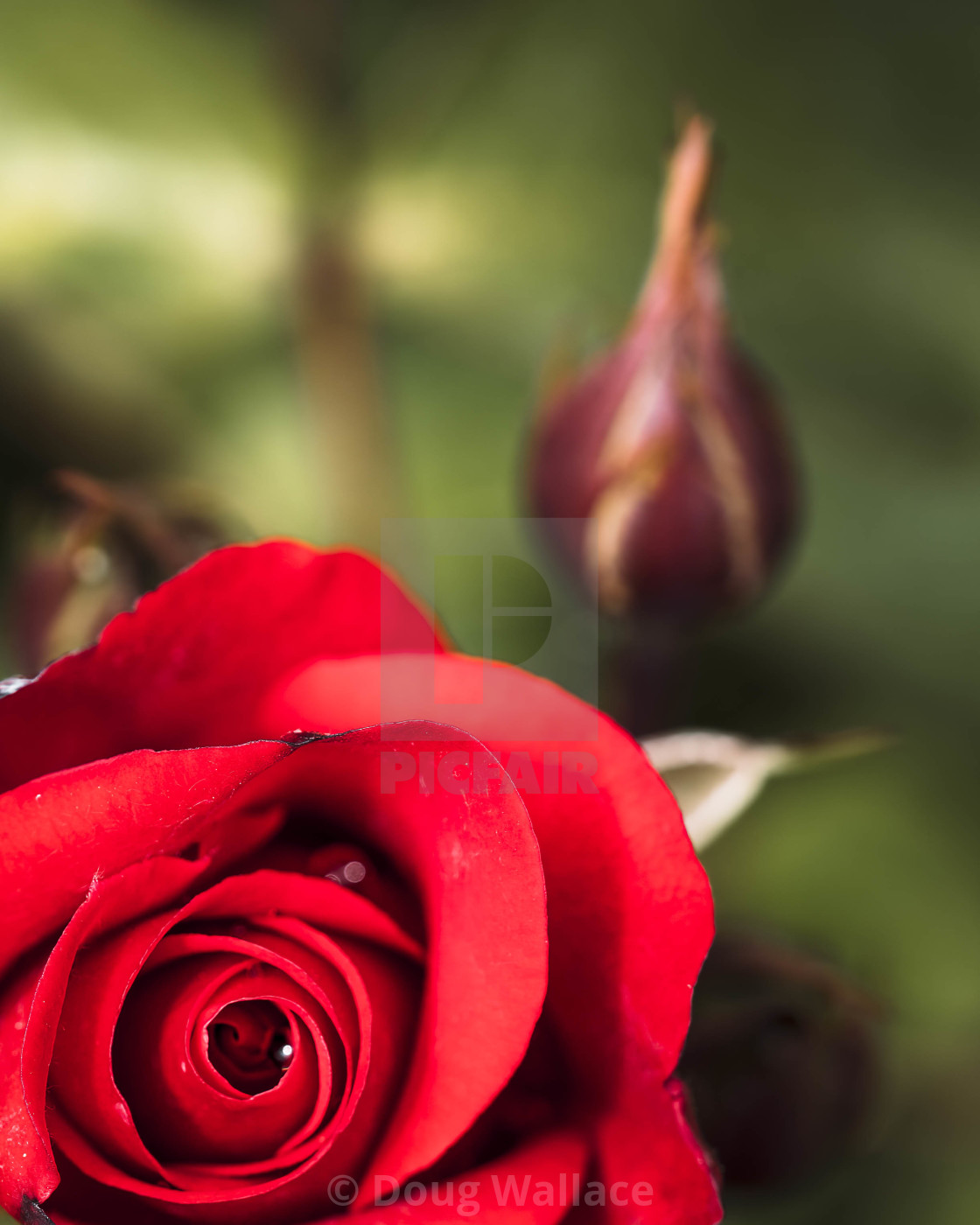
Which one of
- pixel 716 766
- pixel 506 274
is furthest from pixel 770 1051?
pixel 506 274

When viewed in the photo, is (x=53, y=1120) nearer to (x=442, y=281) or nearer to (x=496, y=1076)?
(x=496, y=1076)

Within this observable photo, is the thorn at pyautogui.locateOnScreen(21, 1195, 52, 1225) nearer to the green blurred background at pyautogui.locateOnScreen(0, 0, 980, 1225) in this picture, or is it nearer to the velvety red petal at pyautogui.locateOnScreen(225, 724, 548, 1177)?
the velvety red petal at pyautogui.locateOnScreen(225, 724, 548, 1177)

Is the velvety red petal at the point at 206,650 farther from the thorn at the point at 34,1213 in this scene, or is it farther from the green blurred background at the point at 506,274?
the green blurred background at the point at 506,274

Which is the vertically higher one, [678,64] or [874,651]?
[678,64]

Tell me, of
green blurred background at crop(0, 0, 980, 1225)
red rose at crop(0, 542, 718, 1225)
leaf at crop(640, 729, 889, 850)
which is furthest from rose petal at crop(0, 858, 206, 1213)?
green blurred background at crop(0, 0, 980, 1225)

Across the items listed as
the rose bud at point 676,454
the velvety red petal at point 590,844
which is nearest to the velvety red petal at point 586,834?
the velvety red petal at point 590,844

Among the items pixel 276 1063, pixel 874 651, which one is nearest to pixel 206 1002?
pixel 276 1063

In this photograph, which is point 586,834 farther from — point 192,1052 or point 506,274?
point 506,274
